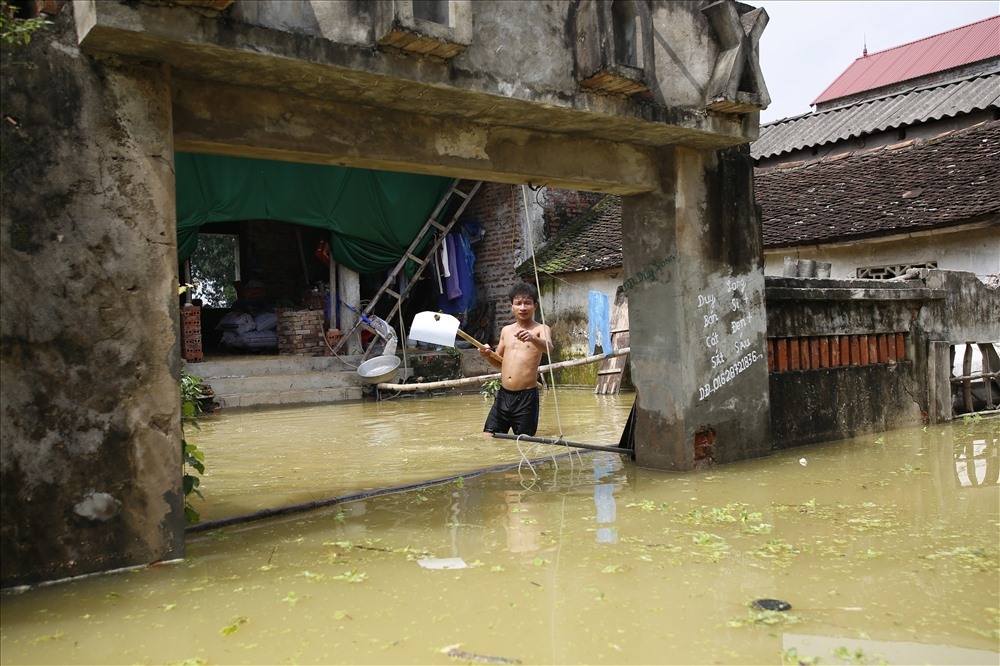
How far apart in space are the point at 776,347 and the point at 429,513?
384cm

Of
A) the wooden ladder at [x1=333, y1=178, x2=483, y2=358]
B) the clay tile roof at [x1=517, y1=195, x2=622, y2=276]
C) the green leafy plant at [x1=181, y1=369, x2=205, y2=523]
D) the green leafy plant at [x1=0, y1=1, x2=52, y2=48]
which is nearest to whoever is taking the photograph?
the green leafy plant at [x1=0, y1=1, x2=52, y2=48]

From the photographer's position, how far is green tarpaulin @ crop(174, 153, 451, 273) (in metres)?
13.8

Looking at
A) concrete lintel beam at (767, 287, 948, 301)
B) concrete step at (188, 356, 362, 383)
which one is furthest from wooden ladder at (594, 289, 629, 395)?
concrete lintel beam at (767, 287, 948, 301)

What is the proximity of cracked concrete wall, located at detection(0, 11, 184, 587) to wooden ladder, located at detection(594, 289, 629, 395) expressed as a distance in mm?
11142

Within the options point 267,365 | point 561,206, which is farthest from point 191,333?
point 561,206

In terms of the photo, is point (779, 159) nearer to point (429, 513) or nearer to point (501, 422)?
point (501, 422)

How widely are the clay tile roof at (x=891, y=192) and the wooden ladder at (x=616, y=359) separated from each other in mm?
2837

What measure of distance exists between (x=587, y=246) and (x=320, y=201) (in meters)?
5.77

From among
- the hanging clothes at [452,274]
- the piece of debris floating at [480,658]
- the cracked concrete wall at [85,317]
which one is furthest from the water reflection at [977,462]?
the hanging clothes at [452,274]

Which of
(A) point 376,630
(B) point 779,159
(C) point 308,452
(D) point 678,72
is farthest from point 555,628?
(B) point 779,159

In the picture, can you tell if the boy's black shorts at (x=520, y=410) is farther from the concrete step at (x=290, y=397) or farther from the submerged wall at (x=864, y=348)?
the concrete step at (x=290, y=397)

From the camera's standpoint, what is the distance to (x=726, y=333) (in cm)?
695

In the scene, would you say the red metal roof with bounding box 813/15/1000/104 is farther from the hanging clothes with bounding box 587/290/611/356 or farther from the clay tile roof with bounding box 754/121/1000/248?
the hanging clothes with bounding box 587/290/611/356

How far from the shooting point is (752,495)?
579 centimetres
